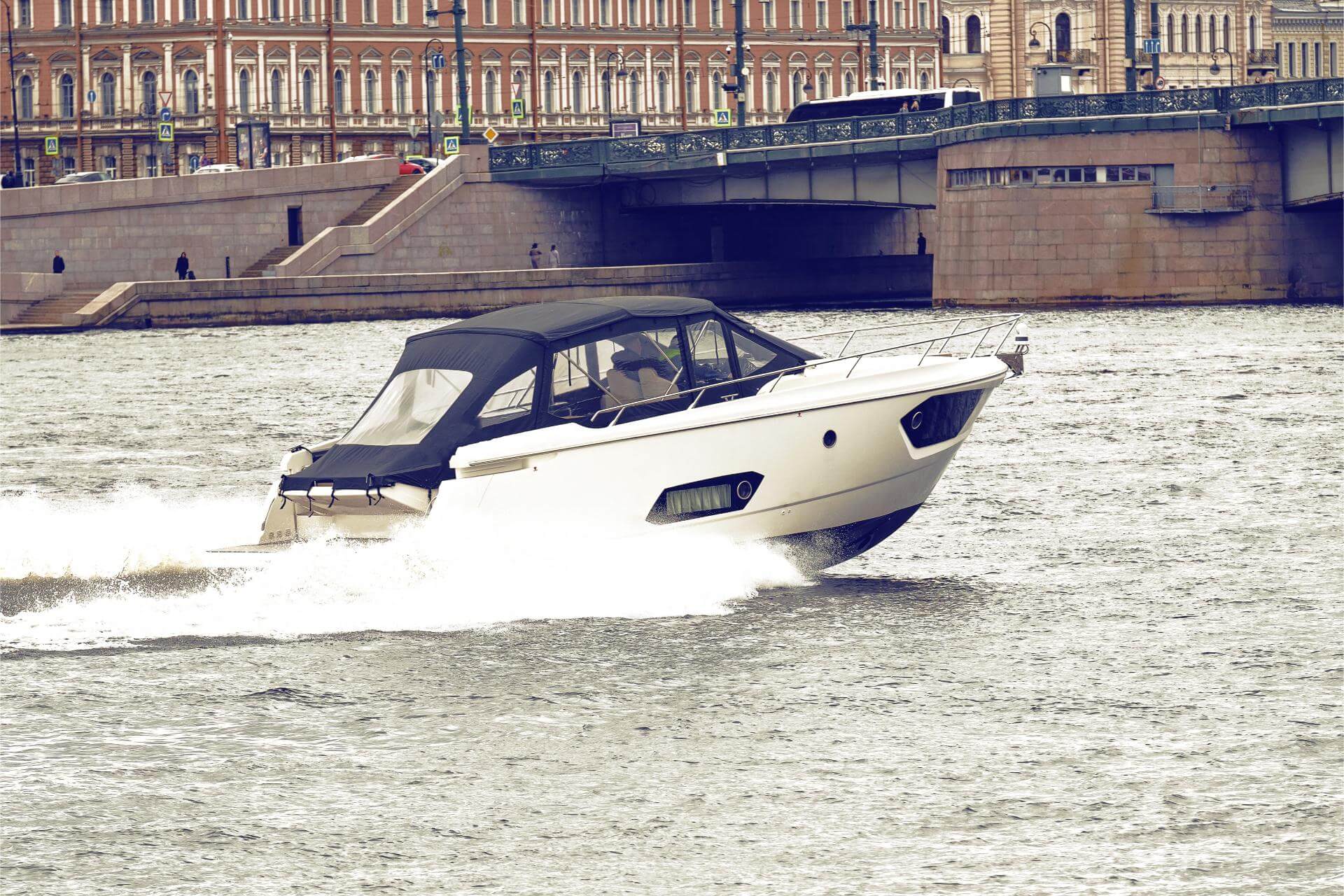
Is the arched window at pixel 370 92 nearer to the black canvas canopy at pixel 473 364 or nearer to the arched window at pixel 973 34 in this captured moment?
the arched window at pixel 973 34

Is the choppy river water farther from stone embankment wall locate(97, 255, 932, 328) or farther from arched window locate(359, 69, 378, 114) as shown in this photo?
arched window locate(359, 69, 378, 114)

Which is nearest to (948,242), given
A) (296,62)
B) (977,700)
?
(296,62)

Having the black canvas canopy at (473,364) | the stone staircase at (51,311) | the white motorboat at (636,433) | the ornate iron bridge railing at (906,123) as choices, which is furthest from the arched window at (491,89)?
the black canvas canopy at (473,364)

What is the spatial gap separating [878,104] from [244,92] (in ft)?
106

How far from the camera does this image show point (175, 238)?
5866cm

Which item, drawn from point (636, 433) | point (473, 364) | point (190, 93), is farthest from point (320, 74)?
point (636, 433)

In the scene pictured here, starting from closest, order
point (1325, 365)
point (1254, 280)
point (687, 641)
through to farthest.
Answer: point (687, 641), point (1325, 365), point (1254, 280)

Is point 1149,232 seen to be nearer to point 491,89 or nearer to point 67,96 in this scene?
point 491,89

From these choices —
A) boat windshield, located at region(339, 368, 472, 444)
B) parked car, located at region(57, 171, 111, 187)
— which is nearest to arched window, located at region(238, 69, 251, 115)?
parked car, located at region(57, 171, 111, 187)

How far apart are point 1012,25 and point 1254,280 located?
43.0 m

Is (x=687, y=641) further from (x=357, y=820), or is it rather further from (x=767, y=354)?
(x=357, y=820)

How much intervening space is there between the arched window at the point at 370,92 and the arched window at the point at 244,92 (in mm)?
4644

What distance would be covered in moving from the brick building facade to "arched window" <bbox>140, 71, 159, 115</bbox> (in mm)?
59

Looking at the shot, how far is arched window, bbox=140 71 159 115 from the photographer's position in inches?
3374
